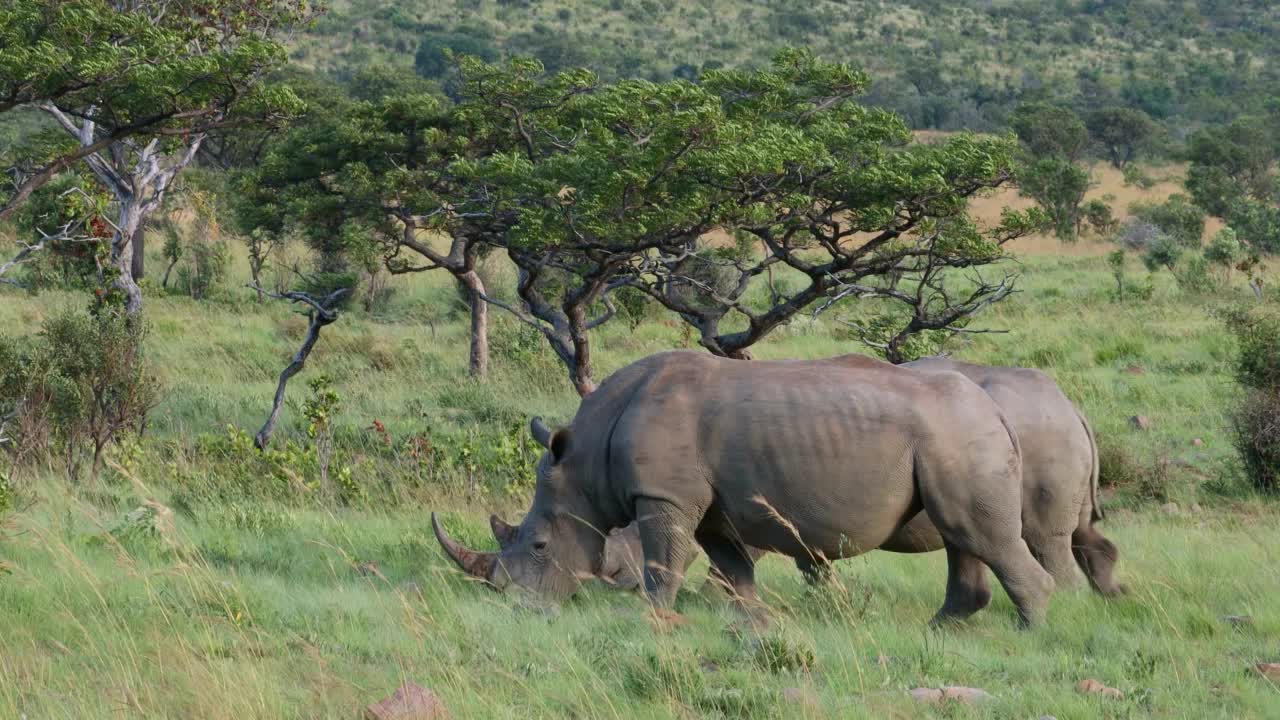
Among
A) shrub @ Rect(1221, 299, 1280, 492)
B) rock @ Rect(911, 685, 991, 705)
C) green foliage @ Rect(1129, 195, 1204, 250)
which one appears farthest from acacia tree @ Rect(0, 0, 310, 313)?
green foliage @ Rect(1129, 195, 1204, 250)

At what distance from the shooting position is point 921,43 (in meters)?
88.2

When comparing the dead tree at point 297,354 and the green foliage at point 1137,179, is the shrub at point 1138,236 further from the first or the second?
the dead tree at point 297,354

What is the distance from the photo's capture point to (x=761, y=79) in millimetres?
13133

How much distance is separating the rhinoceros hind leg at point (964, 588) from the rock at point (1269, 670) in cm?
145

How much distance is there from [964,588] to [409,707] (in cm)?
329

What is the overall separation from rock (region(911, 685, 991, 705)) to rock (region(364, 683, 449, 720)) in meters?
1.76

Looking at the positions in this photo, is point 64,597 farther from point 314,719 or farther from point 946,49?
point 946,49

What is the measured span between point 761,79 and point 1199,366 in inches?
288

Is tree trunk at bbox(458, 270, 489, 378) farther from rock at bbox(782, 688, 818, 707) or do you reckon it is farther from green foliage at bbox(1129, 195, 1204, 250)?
green foliage at bbox(1129, 195, 1204, 250)

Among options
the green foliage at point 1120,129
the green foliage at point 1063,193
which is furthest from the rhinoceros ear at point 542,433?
the green foliage at point 1120,129

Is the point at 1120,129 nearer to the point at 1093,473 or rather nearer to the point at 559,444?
the point at 1093,473

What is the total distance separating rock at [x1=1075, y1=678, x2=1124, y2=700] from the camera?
223 inches

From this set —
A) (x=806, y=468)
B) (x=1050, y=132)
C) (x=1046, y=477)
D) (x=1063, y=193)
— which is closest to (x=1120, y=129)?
(x=1050, y=132)

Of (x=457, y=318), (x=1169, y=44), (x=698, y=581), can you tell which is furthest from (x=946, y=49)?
(x=698, y=581)
